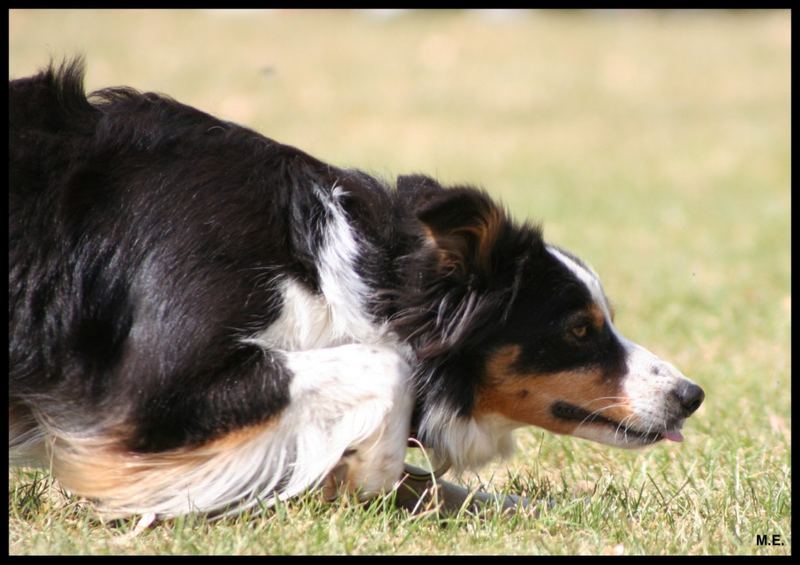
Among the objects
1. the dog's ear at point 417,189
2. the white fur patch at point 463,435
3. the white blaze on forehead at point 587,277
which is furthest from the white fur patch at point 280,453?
the white blaze on forehead at point 587,277

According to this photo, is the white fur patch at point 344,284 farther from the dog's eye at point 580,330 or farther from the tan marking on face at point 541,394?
the dog's eye at point 580,330

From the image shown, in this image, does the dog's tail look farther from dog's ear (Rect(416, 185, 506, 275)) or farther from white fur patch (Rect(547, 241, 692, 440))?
white fur patch (Rect(547, 241, 692, 440))

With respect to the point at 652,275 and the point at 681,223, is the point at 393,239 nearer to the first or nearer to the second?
the point at 652,275

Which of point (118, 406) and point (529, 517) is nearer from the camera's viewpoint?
point (118, 406)

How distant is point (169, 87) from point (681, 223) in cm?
984

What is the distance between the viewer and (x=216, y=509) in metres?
3.79

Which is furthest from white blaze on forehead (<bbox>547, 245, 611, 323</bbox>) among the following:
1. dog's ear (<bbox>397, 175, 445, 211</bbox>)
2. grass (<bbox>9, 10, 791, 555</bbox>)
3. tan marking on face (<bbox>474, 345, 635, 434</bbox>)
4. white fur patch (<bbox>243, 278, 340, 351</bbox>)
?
white fur patch (<bbox>243, 278, 340, 351</bbox>)

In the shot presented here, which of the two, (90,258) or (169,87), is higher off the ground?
(169,87)

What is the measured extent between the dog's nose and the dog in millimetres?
53

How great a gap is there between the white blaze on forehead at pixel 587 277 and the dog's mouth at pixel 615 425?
0.36 m

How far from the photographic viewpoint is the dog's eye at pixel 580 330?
4.05 metres
